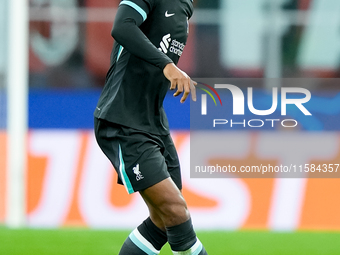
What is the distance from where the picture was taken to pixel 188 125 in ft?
16.3

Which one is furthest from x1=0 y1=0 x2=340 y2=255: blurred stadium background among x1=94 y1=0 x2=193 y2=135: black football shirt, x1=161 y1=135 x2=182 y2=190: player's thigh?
x1=94 y1=0 x2=193 y2=135: black football shirt

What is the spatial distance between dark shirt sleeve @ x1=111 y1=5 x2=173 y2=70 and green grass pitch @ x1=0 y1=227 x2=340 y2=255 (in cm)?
183

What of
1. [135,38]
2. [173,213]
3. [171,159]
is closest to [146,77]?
[135,38]

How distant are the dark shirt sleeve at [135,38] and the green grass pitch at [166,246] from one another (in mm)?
1826

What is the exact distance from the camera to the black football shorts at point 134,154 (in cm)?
209

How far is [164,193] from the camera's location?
2.07 m

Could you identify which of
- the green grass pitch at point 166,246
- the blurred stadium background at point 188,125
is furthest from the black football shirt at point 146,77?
the blurred stadium background at point 188,125

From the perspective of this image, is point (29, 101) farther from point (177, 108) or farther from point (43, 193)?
point (177, 108)

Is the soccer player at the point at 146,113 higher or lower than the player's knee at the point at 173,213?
higher

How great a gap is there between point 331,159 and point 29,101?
2783 millimetres

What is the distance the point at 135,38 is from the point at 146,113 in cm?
35

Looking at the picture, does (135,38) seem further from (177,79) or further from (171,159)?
(171,159)

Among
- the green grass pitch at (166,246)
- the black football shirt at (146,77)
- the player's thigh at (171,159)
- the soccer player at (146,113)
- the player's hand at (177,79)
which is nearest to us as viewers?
the player's hand at (177,79)

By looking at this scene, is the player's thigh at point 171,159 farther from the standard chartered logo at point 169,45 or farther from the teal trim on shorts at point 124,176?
the standard chartered logo at point 169,45
